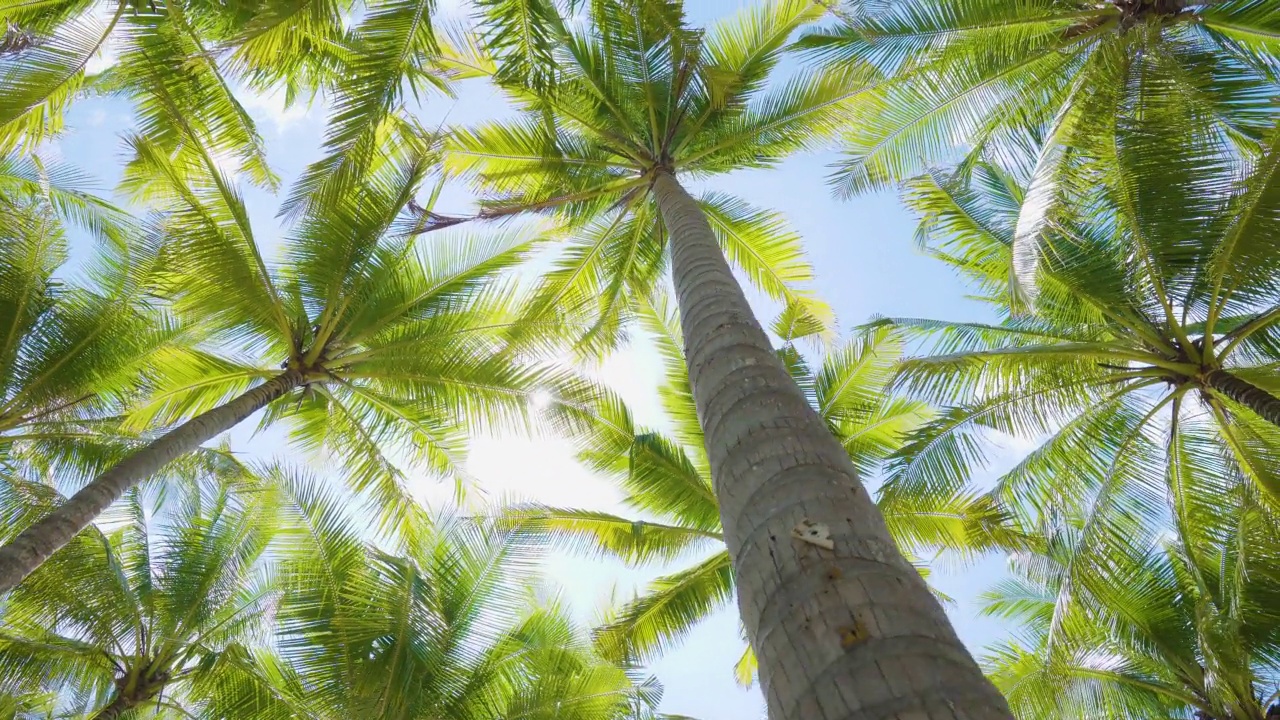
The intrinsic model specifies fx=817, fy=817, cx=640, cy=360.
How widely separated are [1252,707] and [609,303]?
838 centimetres

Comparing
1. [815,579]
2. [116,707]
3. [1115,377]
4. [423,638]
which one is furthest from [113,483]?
[1115,377]

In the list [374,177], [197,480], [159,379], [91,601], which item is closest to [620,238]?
[374,177]

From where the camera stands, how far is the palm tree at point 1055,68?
7402mm

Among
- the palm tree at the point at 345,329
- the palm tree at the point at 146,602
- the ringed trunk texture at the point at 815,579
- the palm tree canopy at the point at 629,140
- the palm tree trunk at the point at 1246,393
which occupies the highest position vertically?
the palm tree canopy at the point at 629,140

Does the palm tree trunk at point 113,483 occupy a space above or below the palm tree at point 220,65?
below

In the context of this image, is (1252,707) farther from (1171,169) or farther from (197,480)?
(197,480)

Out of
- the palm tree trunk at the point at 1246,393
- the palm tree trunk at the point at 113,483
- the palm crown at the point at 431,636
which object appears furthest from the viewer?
the palm crown at the point at 431,636

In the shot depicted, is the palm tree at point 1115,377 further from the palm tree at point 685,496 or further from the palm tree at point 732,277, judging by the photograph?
the palm tree at point 732,277

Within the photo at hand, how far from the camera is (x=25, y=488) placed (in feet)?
29.0

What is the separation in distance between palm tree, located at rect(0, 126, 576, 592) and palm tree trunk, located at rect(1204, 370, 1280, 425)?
6494 millimetres

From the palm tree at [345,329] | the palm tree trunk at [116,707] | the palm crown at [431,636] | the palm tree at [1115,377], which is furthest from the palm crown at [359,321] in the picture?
the palm tree at [1115,377]

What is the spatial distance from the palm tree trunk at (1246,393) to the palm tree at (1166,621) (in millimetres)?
1205

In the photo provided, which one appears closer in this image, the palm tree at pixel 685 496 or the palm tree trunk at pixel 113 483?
the palm tree trunk at pixel 113 483

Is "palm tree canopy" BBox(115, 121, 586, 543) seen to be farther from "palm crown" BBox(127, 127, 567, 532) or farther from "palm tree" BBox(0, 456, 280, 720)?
"palm tree" BBox(0, 456, 280, 720)
